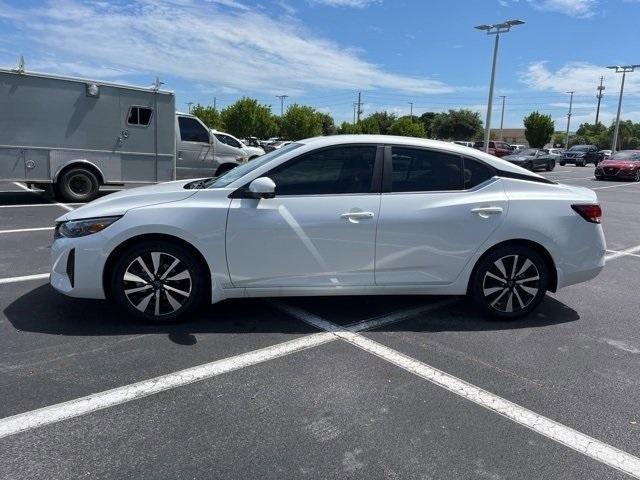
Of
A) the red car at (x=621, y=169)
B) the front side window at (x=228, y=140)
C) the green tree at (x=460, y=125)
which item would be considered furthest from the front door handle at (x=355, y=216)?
the green tree at (x=460, y=125)

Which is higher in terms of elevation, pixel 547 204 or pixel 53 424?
pixel 547 204

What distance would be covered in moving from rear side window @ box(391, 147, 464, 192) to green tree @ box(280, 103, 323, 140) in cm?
6147

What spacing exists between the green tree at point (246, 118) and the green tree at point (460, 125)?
32.1 metres

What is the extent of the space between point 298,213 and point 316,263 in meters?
0.44

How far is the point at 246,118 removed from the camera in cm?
6362

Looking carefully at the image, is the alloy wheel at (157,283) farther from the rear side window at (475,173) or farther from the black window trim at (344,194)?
the rear side window at (475,173)

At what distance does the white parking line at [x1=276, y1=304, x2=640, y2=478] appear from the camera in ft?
9.01

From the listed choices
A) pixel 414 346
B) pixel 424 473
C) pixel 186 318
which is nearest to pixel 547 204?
pixel 414 346

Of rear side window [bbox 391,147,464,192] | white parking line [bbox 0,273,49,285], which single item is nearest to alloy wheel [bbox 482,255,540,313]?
rear side window [bbox 391,147,464,192]

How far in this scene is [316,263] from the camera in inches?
169

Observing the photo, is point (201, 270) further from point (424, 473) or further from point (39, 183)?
point (39, 183)

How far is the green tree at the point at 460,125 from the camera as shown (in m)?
81.8

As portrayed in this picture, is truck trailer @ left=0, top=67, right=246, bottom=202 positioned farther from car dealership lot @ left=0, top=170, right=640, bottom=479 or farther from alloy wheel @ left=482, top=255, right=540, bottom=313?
alloy wheel @ left=482, top=255, right=540, bottom=313

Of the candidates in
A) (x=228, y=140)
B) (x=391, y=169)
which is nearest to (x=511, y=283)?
(x=391, y=169)
